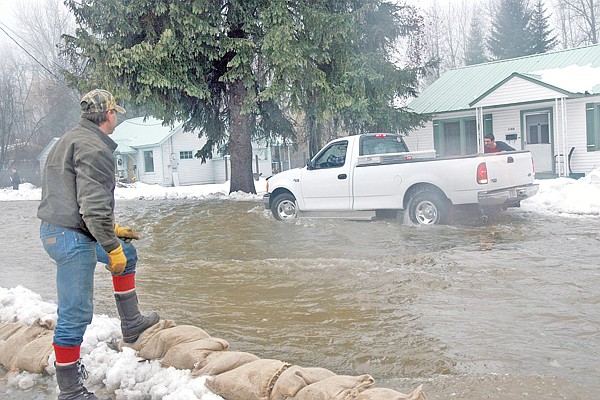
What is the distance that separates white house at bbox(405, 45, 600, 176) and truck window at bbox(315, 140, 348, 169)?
456 inches

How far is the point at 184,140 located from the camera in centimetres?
4078

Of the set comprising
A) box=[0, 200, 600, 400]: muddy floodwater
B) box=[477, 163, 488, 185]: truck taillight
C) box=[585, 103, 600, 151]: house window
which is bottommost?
box=[0, 200, 600, 400]: muddy floodwater

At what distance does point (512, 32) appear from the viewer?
5031 cm

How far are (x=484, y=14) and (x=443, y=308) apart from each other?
62083mm

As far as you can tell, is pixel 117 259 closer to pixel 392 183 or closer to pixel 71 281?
pixel 71 281

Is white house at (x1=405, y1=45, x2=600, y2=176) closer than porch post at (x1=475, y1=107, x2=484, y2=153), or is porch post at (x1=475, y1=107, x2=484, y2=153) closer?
white house at (x1=405, y1=45, x2=600, y2=176)

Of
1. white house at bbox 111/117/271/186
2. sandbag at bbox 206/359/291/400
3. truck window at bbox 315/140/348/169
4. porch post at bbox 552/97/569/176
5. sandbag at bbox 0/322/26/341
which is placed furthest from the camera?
white house at bbox 111/117/271/186

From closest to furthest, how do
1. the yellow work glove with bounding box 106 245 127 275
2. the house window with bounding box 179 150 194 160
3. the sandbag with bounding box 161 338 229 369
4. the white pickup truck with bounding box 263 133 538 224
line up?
the yellow work glove with bounding box 106 245 127 275 → the sandbag with bounding box 161 338 229 369 → the white pickup truck with bounding box 263 133 538 224 → the house window with bounding box 179 150 194 160

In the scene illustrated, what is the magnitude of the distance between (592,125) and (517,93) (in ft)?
9.09

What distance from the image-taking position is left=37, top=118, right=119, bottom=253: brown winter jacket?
3904mm

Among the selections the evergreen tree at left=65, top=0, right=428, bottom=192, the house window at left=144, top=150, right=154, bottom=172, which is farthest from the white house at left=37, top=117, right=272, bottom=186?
the evergreen tree at left=65, top=0, right=428, bottom=192

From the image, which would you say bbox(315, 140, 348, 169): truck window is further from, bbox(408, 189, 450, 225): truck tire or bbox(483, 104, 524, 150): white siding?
bbox(483, 104, 524, 150): white siding

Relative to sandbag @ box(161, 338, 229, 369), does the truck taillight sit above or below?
above

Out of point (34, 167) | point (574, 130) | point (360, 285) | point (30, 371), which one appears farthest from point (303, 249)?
point (34, 167)
